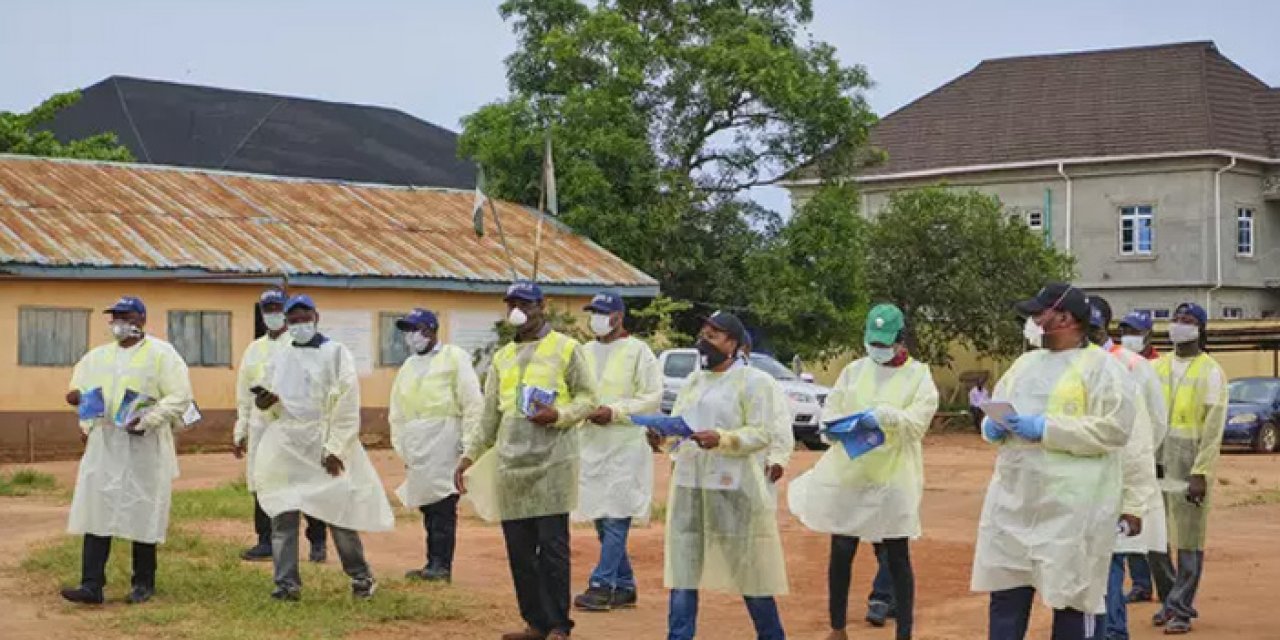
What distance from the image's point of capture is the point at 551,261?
31641mm

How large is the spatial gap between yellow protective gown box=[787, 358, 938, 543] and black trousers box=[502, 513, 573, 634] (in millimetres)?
1419

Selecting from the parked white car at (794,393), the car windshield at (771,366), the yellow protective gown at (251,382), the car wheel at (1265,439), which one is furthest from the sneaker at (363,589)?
the car wheel at (1265,439)

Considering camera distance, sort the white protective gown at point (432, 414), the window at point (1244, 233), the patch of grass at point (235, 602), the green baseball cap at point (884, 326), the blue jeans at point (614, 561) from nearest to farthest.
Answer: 1. the green baseball cap at point (884, 326)
2. the patch of grass at point (235, 602)
3. the blue jeans at point (614, 561)
4. the white protective gown at point (432, 414)
5. the window at point (1244, 233)

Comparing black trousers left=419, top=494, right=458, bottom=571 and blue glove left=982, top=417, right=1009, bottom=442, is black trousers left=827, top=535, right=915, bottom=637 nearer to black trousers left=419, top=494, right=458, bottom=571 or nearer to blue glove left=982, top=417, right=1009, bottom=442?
blue glove left=982, top=417, right=1009, bottom=442

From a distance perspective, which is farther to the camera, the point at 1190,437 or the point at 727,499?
the point at 1190,437

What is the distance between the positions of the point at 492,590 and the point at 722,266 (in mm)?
22903

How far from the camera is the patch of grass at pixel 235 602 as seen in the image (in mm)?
10727

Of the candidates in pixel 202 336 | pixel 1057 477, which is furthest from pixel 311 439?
pixel 202 336

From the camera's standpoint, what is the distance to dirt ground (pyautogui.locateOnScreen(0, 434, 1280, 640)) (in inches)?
440

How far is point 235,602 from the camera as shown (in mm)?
11570

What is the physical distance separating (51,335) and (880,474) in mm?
17807

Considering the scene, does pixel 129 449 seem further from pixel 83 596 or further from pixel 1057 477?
pixel 1057 477

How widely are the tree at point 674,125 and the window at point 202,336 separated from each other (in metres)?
7.75

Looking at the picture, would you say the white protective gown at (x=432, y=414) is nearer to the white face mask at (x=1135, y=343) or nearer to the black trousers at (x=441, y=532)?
the black trousers at (x=441, y=532)
